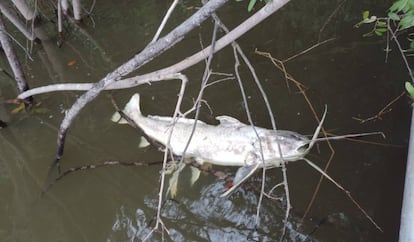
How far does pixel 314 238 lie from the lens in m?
3.45

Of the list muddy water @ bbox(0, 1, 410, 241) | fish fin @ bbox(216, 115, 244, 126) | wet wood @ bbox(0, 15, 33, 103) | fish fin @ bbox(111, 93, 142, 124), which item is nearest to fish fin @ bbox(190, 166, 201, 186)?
muddy water @ bbox(0, 1, 410, 241)

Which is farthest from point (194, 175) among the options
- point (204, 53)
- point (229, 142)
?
point (204, 53)

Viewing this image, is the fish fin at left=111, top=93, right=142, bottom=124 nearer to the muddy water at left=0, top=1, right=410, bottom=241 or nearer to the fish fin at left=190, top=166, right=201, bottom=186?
the muddy water at left=0, top=1, right=410, bottom=241

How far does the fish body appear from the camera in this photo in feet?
11.9

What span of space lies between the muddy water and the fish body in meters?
0.21

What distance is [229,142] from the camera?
3785mm

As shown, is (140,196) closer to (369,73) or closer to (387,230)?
(387,230)

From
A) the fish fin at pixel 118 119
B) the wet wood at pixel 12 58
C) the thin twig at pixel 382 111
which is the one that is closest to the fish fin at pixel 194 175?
the fish fin at pixel 118 119

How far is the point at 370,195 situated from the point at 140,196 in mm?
1811

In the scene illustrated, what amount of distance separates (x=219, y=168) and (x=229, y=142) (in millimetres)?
291

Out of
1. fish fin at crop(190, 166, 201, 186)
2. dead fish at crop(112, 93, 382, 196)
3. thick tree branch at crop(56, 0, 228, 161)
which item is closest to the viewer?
thick tree branch at crop(56, 0, 228, 161)

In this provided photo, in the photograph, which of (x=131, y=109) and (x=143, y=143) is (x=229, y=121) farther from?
(x=131, y=109)

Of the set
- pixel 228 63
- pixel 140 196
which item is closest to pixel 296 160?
pixel 140 196

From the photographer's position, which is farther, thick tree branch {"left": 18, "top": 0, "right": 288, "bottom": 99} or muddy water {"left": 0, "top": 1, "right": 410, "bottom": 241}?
muddy water {"left": 0, "top": 1, "right": 410, "bottom": 241}
